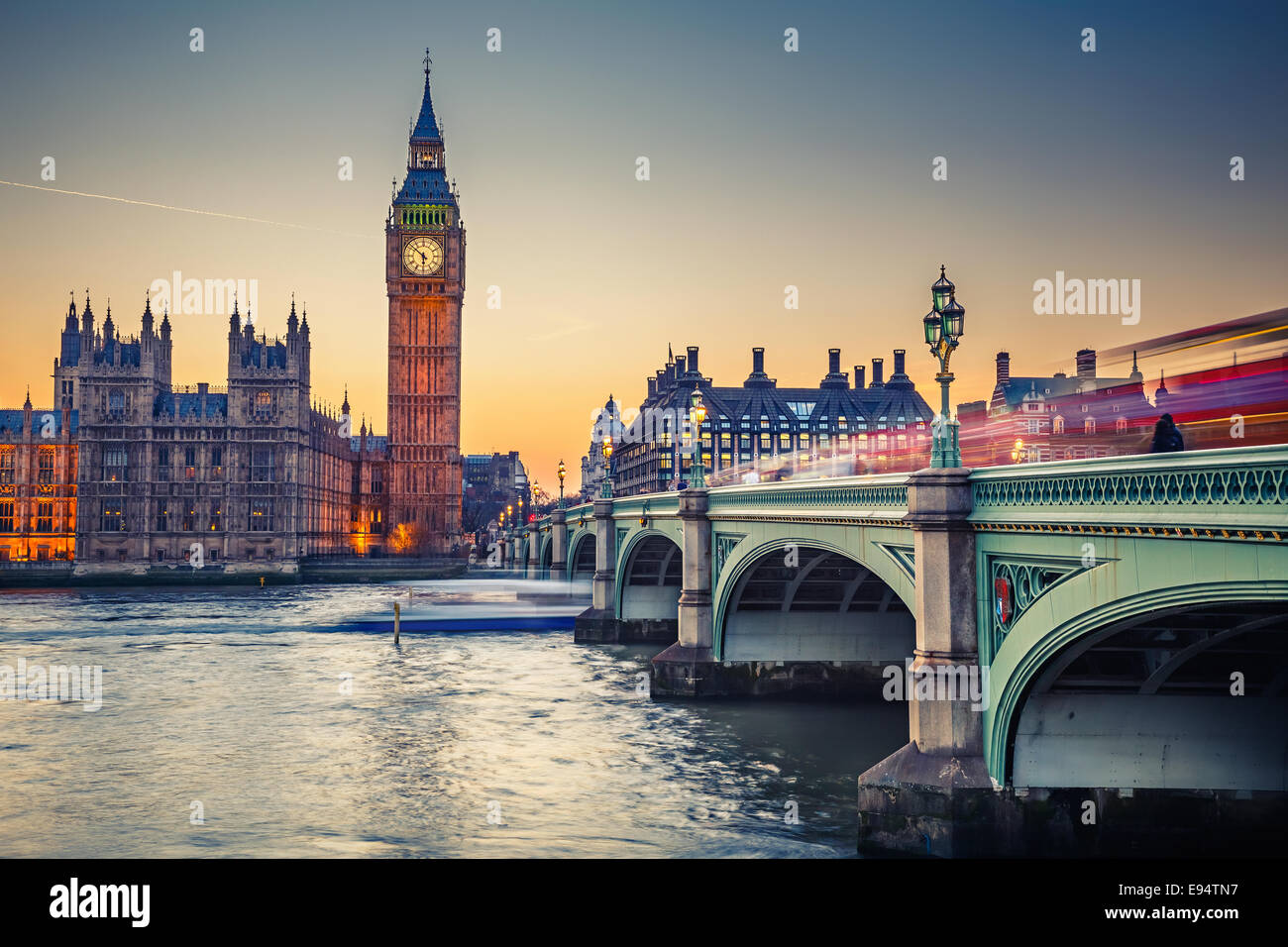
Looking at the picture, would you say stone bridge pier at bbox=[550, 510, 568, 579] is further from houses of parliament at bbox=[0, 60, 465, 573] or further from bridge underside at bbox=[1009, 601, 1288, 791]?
bridge underside at bbox=[1009, 601, 1288, 791]

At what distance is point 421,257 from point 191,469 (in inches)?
1795

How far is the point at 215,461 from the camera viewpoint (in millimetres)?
120062

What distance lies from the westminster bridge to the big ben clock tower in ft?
411

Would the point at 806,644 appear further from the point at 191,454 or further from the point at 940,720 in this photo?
the point at 191,454

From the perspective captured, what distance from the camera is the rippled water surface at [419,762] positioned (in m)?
20.2

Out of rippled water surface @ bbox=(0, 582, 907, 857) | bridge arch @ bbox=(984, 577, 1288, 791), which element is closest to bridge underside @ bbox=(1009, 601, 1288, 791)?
bridge arch @ bbox=(984, 577, 1288, 791)

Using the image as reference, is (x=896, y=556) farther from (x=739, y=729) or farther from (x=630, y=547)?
(x=630, y=547)

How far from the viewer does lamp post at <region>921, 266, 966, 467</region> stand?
15.8 meters

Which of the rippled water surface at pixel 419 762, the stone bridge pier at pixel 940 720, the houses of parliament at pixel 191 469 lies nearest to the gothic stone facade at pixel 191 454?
the houses of parliament at pixel 191 469

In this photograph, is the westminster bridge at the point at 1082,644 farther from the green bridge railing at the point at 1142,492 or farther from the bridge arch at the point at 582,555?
the bridge arch at the point at 582,555

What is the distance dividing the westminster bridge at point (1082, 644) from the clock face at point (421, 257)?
134 meters

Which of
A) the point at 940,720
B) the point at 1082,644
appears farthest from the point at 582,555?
the point at 1082,644

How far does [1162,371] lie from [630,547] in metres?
32.2
